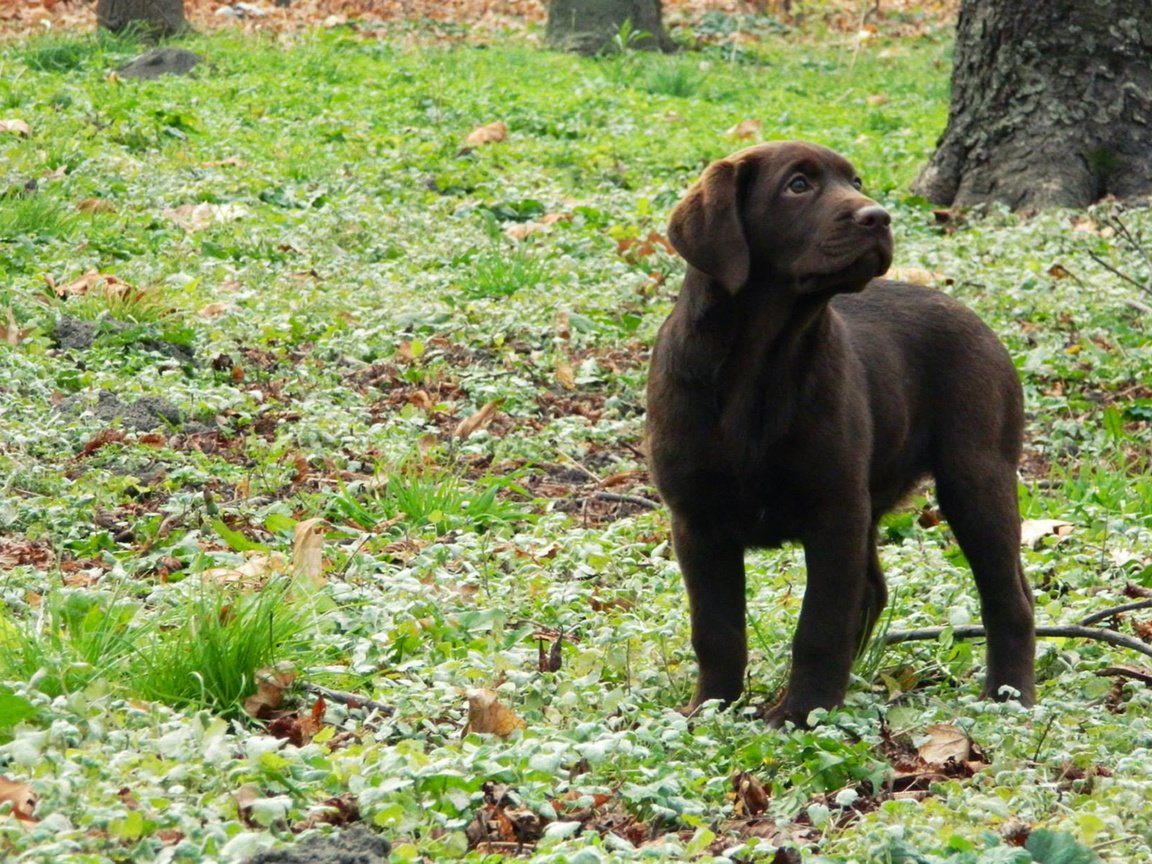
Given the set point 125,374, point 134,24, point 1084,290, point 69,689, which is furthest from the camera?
point 134,24

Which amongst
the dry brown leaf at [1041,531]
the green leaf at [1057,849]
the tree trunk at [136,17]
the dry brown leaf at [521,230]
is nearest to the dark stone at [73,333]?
the dry brown leaf at [521,230]

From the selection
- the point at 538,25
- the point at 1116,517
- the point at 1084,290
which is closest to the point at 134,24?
the point at 538,25

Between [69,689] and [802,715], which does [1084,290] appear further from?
[69,689]

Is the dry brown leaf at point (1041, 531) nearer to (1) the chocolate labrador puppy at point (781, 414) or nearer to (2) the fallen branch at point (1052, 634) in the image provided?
(2) the fallen branch at point (1052, 634)

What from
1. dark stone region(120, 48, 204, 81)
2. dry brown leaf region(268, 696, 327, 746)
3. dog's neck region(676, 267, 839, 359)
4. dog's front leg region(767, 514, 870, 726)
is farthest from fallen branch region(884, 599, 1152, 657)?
dark stone region(120, 48, 204, 81)

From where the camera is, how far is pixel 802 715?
4051mm

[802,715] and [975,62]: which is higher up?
[975,62]

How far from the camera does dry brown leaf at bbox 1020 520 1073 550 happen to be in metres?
5.62

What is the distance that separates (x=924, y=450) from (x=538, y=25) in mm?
14807

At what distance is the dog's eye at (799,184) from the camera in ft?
13.6

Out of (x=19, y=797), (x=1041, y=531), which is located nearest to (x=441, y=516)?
(x=1041, y=531)

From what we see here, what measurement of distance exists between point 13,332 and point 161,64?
22.8 feet

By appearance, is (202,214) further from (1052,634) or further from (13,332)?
(1052,634)

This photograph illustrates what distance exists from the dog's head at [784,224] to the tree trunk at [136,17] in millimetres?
11666
